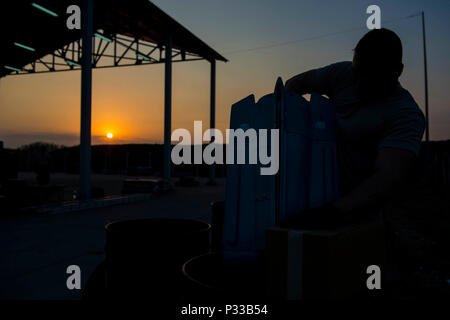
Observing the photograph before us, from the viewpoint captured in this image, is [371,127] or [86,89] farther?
[86,89]

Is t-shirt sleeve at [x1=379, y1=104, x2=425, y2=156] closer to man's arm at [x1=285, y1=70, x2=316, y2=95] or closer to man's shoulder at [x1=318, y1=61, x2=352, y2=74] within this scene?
man's shoulder at [x1=318, y1=61, x2=352, y2=74]

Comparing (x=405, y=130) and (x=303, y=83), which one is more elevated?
(x=303, y=83)

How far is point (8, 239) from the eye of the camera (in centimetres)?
455

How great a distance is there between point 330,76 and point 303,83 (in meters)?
0.18

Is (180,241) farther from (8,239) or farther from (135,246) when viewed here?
(8,239)

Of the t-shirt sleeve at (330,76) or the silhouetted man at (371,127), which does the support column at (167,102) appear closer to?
the t-shirt sleeve at (330,76)

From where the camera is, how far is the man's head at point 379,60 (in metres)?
1.31

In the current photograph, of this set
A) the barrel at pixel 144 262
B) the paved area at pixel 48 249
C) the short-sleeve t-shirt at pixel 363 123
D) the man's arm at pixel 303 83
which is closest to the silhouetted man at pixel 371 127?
the short-sleeve t-shirt at pixel 363 123

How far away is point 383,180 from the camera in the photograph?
1.27 metres

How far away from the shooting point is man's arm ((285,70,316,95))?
1895 millimetres

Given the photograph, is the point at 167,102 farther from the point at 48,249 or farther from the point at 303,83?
the point at 303,83

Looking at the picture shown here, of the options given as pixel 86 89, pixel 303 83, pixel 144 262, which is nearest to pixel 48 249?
pixel 144 262

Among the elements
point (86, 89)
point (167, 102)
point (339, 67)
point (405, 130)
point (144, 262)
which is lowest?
point (144, 262)
